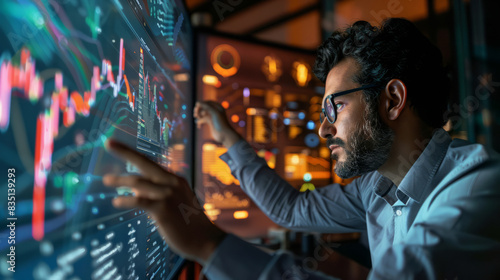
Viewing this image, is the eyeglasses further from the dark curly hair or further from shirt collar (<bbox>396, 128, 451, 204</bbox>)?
shirt collar (<bbox>396, 128, 451, 204</bbox>)

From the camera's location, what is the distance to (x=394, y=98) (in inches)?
36.2

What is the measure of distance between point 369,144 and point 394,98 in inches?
6.2

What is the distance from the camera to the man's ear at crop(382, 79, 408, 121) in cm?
90

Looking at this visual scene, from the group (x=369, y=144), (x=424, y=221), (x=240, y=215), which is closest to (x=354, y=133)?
(x=369, y=144)

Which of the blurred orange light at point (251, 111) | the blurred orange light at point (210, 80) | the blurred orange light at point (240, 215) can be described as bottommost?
the blurred orange light at point (240, 215)

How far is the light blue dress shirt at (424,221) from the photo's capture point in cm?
49

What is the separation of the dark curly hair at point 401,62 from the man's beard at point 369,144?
0.06 meters

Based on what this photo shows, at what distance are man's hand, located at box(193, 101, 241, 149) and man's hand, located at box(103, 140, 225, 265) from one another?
0.70 metres

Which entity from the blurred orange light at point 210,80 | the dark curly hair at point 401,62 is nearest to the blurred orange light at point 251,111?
the blurred orange light at point 210,80

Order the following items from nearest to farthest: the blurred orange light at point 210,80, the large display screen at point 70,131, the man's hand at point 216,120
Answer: the large display screen at point 70,131 → the man's hand at point 216,120 → the blurred orange light at point 210,80

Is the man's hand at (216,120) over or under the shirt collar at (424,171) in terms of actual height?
over

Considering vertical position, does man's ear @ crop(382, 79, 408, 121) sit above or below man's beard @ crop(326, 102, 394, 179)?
above

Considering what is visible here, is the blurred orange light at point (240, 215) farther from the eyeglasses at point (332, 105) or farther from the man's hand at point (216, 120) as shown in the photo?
the eyeglasses at point (332, 105)

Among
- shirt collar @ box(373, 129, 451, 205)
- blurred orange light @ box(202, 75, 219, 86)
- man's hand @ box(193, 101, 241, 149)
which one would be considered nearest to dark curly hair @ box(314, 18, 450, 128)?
shirt collar @ box(373, 129, 451, 205)
